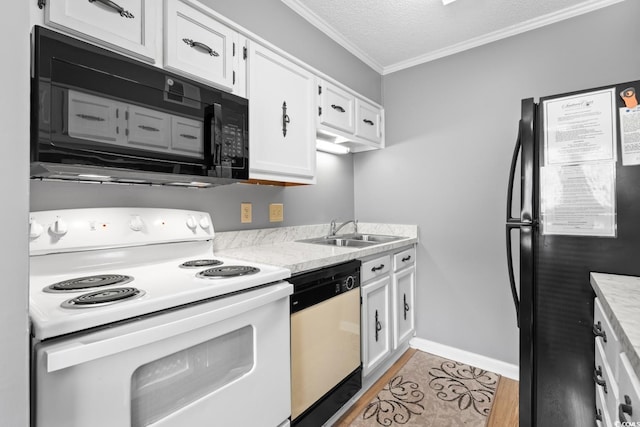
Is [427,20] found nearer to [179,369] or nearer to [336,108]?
[336,108]

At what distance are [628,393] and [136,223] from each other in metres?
1.67

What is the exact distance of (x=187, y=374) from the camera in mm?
922

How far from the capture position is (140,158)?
1.04 m

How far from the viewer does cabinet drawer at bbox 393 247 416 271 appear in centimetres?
218

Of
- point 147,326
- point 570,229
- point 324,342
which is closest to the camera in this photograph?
point 147,326

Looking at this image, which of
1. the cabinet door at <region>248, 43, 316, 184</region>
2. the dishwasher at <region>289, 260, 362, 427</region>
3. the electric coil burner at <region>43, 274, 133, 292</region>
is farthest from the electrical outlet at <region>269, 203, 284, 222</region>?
the electric coil burner at <region>43, 274, 133, 292</region>

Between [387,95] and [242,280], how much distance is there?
236 cm

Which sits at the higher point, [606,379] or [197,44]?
[197,44]

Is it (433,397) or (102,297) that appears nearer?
(102,297)

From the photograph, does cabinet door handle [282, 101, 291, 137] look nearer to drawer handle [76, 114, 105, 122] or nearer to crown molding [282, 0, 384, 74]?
crown molding [282, 0, 384, 74]

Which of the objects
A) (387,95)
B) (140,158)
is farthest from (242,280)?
(387,95)

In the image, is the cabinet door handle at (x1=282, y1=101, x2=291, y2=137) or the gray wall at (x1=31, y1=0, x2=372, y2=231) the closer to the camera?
the gray wall at (x1=31, y1=0, x2=372, y2=231)

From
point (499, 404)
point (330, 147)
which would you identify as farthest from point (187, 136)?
point (499, 404)

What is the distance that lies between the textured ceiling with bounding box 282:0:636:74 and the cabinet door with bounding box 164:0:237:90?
879 mm
